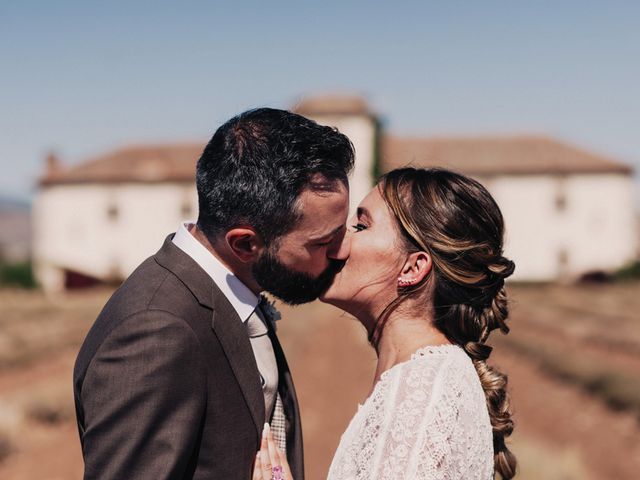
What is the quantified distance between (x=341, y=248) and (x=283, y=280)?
12.8 inches

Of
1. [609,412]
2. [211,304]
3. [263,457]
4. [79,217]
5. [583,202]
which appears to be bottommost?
[79,217]

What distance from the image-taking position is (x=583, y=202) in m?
55.7

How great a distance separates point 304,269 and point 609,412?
490 inches

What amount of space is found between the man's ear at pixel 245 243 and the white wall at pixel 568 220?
5387cm

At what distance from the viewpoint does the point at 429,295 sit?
10.5 feet

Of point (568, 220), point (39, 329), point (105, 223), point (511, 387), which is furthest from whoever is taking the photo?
point (105, 223)

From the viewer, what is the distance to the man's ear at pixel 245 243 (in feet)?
9.02

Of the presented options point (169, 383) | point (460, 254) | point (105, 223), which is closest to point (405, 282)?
point (460, 254)

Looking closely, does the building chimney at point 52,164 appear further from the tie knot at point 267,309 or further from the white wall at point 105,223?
the tie knot at point 267,309

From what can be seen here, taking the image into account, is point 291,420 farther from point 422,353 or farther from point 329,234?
point 329,234

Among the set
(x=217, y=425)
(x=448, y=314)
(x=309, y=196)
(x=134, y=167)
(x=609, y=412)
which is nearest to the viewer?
(x=217, y=425)

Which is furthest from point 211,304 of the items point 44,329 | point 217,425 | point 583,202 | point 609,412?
point 583,202

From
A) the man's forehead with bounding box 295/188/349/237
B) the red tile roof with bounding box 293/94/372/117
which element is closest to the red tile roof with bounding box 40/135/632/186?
the red tile roof with bounding box 293/94/372/117

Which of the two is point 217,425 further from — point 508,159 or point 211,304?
point 508,159
